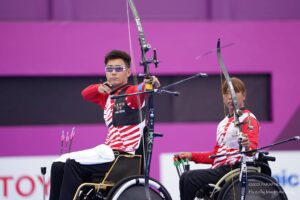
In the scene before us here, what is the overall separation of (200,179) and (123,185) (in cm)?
68

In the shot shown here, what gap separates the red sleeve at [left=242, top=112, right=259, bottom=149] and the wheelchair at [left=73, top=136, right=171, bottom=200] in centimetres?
67

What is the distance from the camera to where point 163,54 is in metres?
8.64

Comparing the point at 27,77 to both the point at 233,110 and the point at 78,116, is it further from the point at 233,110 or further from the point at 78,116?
the point at 233,110

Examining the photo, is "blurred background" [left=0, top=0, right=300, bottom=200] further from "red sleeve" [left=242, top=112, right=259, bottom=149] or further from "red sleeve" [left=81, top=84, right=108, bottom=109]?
"red sleeve" [left=242, top=112, right=259, bottom=149]

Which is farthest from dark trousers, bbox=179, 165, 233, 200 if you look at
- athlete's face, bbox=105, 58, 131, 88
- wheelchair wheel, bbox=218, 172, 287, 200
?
athlete's face, bbox=105, 58, 131, 88

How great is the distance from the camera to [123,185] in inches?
191

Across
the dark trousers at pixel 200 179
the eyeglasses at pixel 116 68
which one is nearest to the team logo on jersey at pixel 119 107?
the eyeglasses at pixel 116 68

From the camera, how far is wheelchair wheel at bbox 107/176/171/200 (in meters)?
4.83

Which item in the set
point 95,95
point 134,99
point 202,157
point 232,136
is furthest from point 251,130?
point 95,95

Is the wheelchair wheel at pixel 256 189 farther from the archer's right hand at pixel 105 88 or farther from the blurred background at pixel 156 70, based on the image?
the blurred background at pixel 156 70

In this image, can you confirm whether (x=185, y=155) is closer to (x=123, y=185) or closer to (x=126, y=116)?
(x=126, y=116)

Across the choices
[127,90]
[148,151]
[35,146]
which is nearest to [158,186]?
[148,151]

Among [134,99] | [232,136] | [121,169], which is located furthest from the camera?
[232,136]

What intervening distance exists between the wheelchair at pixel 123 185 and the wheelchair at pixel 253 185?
374 millimetres
